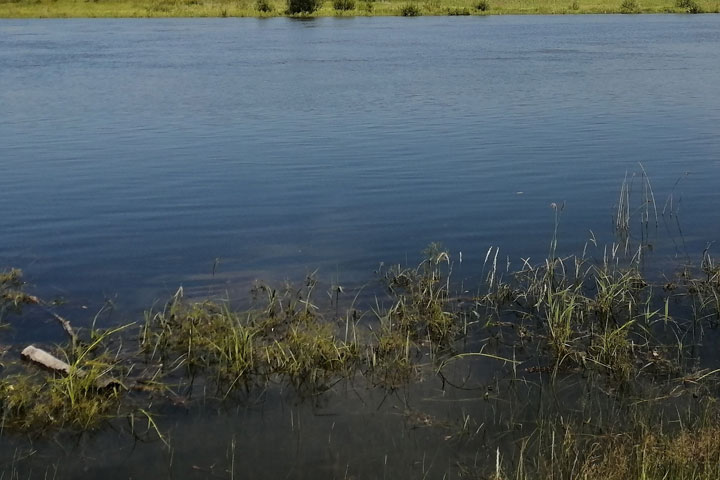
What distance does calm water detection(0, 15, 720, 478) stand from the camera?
12195 mm

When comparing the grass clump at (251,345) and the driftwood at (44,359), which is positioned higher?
the driftwood at (44,359)

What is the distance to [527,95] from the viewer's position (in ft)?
103

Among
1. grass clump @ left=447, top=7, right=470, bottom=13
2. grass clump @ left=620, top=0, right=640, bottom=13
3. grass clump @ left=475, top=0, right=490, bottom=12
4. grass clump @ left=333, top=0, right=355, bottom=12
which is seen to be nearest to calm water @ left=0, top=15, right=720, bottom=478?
grass clump @ left=447, top=7, right=470, bottom=13

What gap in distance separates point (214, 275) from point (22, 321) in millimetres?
3015

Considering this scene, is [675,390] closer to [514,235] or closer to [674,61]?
[514,235]

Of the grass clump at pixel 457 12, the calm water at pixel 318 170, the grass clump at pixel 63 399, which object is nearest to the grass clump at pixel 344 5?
the grass clump at pixel 457 12

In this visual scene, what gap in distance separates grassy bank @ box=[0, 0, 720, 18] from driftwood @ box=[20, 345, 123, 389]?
80.6 m

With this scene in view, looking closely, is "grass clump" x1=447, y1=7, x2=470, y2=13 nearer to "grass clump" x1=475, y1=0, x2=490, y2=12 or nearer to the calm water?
"grass clump" x1=475, y1=0, x2=490, y2=12

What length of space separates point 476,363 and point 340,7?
84.8 m

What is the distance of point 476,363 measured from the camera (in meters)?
9.51

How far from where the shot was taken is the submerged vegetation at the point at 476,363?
299 inches

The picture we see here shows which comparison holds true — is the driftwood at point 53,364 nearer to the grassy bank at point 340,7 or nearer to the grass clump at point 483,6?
the grassy bank at point 340,7

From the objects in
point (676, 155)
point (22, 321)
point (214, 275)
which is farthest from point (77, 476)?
point (676, 155)

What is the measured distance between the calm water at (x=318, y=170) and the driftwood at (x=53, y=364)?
0.79 meters
